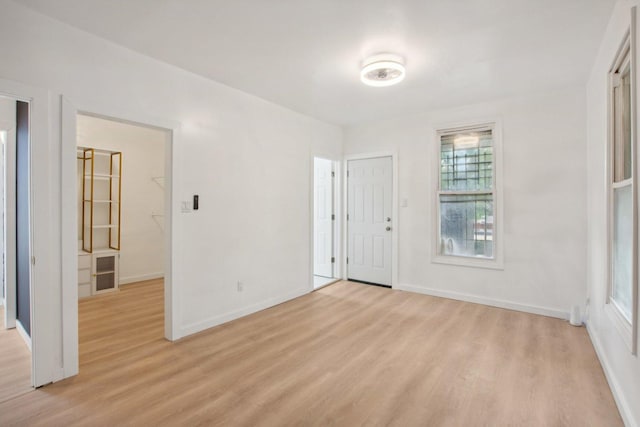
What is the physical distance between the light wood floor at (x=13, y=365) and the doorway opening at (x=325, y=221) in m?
3.70

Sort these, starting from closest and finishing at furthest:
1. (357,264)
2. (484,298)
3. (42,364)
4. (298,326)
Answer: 1. (42,364)
2. (298,326)
3. (484,298)
4. (357,264)

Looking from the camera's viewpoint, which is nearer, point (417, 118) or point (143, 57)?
point (143, 57)

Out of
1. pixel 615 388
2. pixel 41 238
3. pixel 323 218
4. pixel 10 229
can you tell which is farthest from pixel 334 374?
pixel 10 229

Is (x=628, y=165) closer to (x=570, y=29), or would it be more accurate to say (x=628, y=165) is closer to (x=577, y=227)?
(x=570, y=29)

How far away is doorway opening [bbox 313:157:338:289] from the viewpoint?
18.5 feet

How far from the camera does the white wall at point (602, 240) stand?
192cm

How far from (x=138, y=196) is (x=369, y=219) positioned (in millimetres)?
3964

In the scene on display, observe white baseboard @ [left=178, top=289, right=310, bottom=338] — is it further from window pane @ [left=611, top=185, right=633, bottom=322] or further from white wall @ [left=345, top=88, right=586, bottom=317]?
window pane @ [left=611, top=185, right=633, bottom=322]

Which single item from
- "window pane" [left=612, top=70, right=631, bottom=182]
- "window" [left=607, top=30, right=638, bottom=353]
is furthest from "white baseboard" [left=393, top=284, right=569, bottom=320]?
"window pane" [left=612, top=70, right=631, bottom=182]

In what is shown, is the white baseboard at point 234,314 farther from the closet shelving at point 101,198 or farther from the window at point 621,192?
the window at point 621,192

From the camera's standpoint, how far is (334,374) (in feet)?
8.24

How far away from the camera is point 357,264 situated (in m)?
5.49

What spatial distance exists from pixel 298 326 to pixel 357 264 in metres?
2.20

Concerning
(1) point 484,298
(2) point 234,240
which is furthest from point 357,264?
(2) point 234,240
